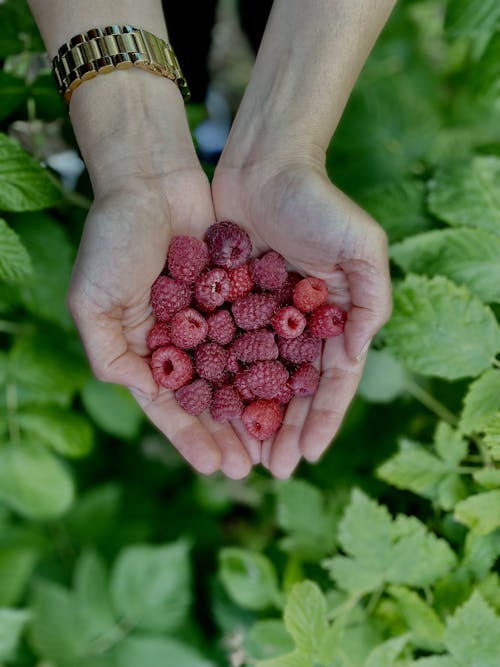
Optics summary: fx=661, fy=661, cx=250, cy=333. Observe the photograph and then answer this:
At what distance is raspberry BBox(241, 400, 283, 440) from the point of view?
1.46 meters

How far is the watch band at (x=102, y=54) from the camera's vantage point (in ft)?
4.58

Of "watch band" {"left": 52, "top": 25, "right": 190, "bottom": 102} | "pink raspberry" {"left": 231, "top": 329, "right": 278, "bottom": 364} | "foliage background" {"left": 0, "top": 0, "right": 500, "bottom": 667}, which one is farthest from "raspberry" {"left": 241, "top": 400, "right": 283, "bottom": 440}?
"watch band" {"left": 52, "top": 25, "right": 190, "bottom": 102}

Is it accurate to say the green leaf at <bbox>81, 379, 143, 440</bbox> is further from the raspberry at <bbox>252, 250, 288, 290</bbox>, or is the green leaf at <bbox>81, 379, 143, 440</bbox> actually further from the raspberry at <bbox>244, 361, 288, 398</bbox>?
the raspberry at <bbox>252, 250, 288, 290</bbox>

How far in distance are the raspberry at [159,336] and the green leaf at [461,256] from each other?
54 cm

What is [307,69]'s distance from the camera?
1434 mm

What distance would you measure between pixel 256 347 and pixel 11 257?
1.88 ft

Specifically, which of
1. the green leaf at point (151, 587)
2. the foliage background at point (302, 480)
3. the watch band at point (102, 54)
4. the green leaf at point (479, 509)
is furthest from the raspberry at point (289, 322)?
the green leaf at point (151, 587)

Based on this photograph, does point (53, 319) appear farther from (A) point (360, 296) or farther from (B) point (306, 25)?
(B) point (306, 25)

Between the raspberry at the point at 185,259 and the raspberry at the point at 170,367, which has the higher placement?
the raspberry at the point at 185,259

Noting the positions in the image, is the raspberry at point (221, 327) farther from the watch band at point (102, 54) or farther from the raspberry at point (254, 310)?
the watch band at point (102, 54)

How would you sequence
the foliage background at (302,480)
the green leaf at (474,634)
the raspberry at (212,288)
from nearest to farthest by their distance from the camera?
the green leaf at (474,634) < the foliage background at (302,480) < the raspberry at (212,288)

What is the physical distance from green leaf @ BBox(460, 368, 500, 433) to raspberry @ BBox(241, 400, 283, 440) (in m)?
0.40

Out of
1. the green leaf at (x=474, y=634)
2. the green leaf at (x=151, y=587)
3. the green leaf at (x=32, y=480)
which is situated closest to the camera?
the green leaf at (x=474, y=634)

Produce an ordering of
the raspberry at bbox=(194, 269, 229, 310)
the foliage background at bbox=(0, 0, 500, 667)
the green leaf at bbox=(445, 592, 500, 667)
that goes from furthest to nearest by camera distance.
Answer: the raspberry at bbox=(194, 269, 229, 310) < the foliage background at bbox=(0, 0, 500, 667) < the green leaf at bbox=(445, 592, 500, 667)
